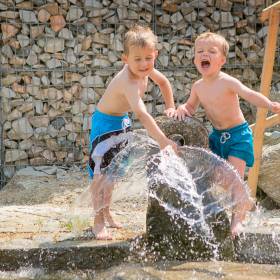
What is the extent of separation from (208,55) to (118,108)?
658mm

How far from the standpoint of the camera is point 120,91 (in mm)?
3645

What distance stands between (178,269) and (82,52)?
4.98 m

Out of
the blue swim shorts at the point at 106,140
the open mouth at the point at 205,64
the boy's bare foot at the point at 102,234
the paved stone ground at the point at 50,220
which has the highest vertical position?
the open mouth at the point at 205,64

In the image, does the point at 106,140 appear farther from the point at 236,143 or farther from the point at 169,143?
the point at 236,143

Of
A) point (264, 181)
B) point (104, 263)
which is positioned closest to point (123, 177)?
point (104, 263)

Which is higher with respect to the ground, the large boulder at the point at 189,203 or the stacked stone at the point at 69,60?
the stacked stone at the point at 69,60

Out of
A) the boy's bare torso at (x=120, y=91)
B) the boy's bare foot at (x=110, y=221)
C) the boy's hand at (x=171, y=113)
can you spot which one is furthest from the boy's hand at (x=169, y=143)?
the boy's bare foot at (x=110, y=221)

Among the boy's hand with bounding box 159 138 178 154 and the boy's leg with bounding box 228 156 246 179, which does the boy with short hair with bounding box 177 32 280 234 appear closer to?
the boy's leg with bounding box 228 156 246 179

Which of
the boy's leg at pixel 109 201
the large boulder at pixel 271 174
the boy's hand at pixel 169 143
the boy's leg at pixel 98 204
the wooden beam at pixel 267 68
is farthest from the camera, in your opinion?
the large boulder at pixel 271 174

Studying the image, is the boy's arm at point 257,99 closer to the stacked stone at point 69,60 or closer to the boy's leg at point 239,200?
the boy's leg at point 239,200

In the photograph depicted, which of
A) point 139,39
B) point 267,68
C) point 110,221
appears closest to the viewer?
point 139,39

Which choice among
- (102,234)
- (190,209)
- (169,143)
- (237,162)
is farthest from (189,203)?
(102,234)

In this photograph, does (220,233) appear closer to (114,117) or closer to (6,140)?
(114,117)

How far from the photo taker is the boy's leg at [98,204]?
3707mm
